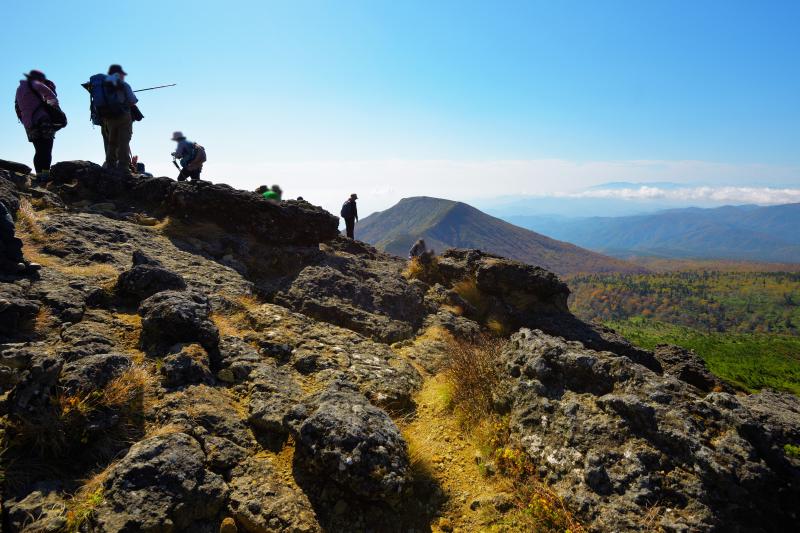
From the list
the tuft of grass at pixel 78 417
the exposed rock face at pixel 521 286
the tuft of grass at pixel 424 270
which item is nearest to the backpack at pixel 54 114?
the tuft of grass at pixel 78 417

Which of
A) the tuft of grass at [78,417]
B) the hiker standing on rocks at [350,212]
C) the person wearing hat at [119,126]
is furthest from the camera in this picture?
the hiker standing on rocks at [350,212]

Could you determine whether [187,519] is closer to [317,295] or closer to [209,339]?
[209,339]

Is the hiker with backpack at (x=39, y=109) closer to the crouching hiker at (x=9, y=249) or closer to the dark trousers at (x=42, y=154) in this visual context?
the dark trousers at (x=42, y=154)

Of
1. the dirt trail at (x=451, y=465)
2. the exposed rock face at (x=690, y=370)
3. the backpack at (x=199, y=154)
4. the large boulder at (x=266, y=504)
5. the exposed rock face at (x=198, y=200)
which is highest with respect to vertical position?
the backpack at (x=199, y=154)

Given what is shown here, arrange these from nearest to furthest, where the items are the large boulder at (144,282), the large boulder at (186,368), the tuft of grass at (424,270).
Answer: the large boulder at (186,368) < the large boulder at (144,282) < the tuft of grass at (424,270)

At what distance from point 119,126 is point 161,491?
13774mm

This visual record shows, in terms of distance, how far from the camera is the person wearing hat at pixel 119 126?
1273cm

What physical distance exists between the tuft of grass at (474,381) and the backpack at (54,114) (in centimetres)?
1368

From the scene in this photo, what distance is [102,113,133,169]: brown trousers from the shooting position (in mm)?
13391

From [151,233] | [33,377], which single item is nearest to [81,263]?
[151,233]

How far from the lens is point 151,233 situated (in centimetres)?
1162

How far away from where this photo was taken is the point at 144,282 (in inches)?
315

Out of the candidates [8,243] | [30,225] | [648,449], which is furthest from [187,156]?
[648,449]

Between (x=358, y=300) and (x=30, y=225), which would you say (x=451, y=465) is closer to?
(x=358, y=300)
